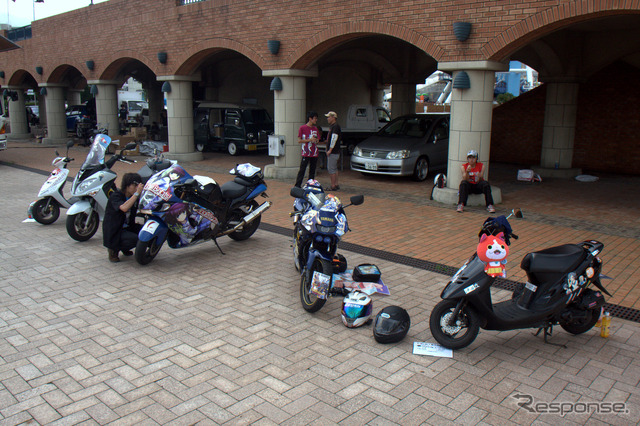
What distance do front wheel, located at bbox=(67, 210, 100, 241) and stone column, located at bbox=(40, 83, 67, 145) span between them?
18838 millimetres

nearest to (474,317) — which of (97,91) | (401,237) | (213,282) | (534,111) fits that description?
(213,282)

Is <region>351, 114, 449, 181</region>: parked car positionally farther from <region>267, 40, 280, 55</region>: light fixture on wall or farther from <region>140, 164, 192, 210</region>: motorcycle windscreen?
<region>140, 164, 192, 210</region>: motorcycle windscreen

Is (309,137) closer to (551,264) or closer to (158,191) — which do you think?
(158,191)

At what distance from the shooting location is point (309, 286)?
5203 millimetres

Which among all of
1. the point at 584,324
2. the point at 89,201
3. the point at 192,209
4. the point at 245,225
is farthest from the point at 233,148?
the point at 584,324

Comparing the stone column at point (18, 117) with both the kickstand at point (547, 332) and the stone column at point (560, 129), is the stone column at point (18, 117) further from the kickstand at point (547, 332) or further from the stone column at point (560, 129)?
the kickstand at point (547, 332)

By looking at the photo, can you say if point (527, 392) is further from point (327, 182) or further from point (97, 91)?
point (97, 91)

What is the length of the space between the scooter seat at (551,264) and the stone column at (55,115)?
79.9ft

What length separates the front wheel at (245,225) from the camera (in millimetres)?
7676

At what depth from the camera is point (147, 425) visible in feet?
11.2

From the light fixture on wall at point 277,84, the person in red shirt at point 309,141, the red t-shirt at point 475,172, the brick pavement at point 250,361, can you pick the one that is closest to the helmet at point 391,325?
the brick pavement at point 250,361

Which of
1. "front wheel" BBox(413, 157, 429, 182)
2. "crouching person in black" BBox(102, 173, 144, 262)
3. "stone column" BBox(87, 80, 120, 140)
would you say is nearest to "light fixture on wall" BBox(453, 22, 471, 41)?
"front wheel" BBox(413, 157, 429, 182)

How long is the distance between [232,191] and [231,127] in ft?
42.1

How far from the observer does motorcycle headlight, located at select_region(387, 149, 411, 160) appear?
507 inches
